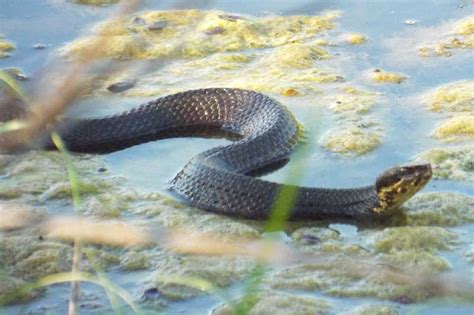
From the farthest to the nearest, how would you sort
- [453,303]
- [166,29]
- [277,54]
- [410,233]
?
1. [166,29]
2. [277,54]
3. [410,233]
4. [453,303]

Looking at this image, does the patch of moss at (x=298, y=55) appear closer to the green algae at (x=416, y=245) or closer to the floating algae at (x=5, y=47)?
the floating algae at (x=5, y=47)

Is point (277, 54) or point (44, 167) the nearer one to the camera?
point (44, 167)

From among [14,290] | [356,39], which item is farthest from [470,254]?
[356,39]

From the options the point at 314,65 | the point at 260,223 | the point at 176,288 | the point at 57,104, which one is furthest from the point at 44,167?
the point at 57,104

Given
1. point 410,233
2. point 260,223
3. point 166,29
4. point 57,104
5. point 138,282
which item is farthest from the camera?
point 166,29

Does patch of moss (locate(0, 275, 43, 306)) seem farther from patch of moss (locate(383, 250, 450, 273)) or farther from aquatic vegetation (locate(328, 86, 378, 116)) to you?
aquatic vegetation (locate(328, 86, 378, 116))

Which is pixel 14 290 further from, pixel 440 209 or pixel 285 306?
pixel 440 209

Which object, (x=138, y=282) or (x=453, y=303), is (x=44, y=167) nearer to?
(x=138, y=282)
